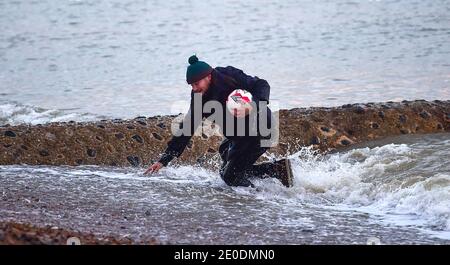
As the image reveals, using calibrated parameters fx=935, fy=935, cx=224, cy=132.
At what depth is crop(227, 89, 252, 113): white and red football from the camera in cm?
879

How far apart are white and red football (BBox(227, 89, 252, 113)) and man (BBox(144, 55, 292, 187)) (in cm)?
3

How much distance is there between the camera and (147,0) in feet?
126

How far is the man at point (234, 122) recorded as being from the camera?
8984 mm

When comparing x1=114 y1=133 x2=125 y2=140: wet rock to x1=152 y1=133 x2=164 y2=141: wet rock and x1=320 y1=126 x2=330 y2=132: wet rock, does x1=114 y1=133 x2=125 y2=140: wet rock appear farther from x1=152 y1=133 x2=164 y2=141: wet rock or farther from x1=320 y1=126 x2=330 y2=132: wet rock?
x1=320 y1=126 x2=330 y2=132: wet rock

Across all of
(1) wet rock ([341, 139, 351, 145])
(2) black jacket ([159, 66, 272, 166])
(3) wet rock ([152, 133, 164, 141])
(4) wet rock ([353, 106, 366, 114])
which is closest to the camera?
(2) black jacket ([159, 66, 272, 166])

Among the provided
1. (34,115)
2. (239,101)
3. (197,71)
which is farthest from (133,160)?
(34,115)

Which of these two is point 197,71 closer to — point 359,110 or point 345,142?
point 345,142

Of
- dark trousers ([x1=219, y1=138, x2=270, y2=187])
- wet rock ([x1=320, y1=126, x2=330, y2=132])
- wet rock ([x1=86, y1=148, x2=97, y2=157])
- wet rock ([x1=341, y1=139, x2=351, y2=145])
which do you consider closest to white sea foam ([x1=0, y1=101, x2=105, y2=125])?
wet rock ([x1=86, y1=148, x2=97, y2=157])

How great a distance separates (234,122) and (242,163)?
1.74 ft

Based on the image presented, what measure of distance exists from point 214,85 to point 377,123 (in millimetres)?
3787

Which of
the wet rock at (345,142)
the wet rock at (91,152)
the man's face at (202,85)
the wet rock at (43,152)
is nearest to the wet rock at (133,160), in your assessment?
the wet rock at (91,152)
